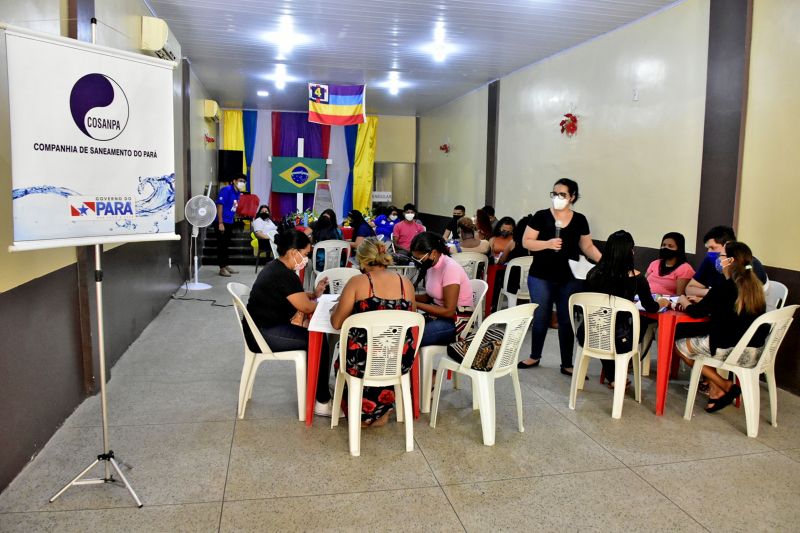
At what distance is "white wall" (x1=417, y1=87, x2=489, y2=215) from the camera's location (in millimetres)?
10180

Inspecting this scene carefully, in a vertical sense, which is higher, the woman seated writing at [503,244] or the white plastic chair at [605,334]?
the woman seated writing at [503,244]

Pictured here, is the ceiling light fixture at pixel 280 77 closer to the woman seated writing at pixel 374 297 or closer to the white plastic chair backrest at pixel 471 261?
the white plastic chair backrest at pixel 471 261

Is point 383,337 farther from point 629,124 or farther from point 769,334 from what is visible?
point 629,124

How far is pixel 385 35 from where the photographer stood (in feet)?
23.0

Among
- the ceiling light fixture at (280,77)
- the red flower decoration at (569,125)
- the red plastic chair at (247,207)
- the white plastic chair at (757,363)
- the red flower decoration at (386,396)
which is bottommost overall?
the red flower decoration at (386,396)

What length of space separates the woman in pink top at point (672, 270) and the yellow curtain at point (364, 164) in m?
9.84

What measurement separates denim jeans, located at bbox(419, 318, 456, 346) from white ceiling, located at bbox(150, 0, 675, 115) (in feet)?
11.4

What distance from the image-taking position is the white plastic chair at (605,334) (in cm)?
372

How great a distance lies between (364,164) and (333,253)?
7.71 m

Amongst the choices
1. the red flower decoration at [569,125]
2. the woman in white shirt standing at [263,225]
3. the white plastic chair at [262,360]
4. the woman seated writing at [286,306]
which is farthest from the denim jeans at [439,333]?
the woman in white shirt standing at [263,225]

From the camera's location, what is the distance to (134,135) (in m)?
2.73

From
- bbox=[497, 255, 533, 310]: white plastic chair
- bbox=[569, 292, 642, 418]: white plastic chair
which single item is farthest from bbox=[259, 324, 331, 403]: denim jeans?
bbox=[497, 255, 533, 310]: white plastic chair

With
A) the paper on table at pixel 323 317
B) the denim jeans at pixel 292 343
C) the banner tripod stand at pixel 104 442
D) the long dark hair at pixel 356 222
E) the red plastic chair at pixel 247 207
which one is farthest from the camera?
the red plastic chair at pixel 247 207

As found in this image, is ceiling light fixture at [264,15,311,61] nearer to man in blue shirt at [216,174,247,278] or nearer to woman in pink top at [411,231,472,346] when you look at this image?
man in blue shirt at [216,174,247,278]
